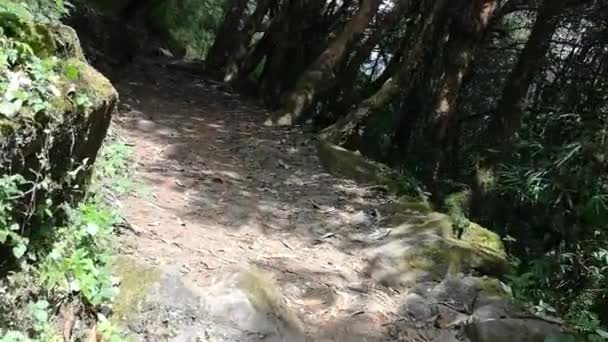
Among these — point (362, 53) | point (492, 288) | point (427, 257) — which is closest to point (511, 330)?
point (492, 288)

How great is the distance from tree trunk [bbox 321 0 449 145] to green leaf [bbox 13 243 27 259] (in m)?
4.89

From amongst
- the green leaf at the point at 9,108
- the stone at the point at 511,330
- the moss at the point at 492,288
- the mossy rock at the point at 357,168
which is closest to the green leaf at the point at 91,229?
the green leaf at the point at 9,108

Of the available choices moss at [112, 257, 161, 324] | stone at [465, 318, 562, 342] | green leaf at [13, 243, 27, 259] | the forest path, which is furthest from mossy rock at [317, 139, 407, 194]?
green leaf at [13, 243, 27, 259]

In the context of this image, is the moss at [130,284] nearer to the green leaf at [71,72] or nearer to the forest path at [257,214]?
the forest path at [257,214]

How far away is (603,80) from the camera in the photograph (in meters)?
7.34

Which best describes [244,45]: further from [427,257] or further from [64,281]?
[64,281]

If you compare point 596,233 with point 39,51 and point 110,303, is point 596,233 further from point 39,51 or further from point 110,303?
point 39,51

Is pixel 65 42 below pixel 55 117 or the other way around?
the other way around

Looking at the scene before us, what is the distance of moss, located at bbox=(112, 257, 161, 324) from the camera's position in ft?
10.3

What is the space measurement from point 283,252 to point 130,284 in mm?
1377

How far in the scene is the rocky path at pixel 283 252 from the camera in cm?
339

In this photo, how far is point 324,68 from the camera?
8664 millimetres

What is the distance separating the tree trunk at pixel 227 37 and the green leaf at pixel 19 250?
1063 cm

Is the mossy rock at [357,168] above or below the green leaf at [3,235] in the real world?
above
